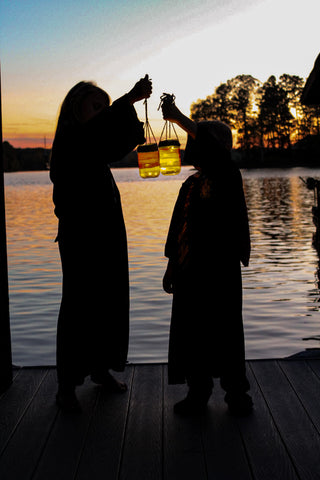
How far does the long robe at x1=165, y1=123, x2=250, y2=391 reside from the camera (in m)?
3.61

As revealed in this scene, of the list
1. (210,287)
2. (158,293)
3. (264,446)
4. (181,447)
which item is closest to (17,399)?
(181,447)

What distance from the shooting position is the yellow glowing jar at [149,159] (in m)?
3.45

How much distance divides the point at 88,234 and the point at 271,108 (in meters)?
74.5

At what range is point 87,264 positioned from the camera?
12.4 feet

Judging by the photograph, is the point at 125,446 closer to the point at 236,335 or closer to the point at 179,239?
the point at 236,335

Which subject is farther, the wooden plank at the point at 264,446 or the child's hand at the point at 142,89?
the child's hand at the point at 142,89

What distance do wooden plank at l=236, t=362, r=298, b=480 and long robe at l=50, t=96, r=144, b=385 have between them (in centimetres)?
88

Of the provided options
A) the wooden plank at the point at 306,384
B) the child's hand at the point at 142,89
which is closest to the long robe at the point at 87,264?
the child's hand at the point at 142,89

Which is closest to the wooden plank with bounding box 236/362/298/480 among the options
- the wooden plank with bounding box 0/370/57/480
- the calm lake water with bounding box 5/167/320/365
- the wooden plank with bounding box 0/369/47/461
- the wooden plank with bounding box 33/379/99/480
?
the calm lake water with bounding box 5/167/320/365

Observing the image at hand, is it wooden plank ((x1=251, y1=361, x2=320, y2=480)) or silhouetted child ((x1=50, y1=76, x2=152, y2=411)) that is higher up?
silhouetted child ((x1=50, y1=76, x2=152, y2=411))

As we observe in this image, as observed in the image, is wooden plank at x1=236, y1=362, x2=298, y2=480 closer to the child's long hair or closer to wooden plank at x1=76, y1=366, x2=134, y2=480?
wooden plank at x1=76, y1=366, x2=134, y2=480

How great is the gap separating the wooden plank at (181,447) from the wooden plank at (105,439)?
0.74 ft

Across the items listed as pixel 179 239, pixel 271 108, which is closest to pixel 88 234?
pixel 179 239

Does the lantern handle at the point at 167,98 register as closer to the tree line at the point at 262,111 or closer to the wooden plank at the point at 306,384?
the wooden plank at the point at 306,384
